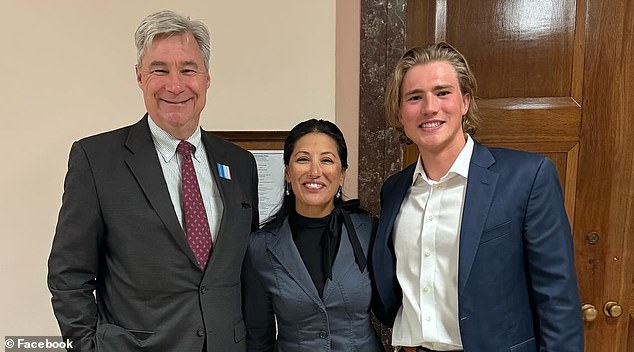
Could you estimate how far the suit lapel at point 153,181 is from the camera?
1314mm

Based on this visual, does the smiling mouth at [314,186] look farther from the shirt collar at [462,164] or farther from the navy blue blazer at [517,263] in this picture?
the navy blue blazer at [517,263]

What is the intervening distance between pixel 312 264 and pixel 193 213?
0.38 m

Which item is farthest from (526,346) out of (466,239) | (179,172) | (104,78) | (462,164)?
(104,78)

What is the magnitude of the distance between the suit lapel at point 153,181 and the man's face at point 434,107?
0.68 m

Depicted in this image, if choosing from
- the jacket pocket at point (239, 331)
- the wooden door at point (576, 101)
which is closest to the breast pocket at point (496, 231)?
the wooden door at point (576, 101)

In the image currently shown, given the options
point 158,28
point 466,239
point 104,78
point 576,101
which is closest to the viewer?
point 466,239

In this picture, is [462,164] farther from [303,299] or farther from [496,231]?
[303,299]

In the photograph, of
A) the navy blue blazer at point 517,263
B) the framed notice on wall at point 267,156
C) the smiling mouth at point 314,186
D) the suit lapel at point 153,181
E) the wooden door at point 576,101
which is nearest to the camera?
the navy blue blazer at point 517,263

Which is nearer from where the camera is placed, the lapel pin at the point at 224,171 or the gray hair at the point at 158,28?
the gray hair at the point at 158,28

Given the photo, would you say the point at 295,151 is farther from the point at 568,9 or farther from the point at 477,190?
the point at 568,9

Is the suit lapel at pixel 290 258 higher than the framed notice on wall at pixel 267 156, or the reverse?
the framed notice on wall at pixel 267 156

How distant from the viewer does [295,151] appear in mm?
1469

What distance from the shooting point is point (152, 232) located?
4.31 feet

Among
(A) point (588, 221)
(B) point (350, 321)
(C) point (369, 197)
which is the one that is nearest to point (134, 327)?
(B) point (350, 321)
